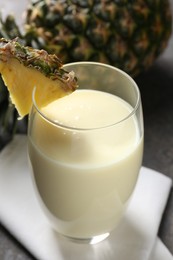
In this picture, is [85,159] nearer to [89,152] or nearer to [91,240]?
[89,152]

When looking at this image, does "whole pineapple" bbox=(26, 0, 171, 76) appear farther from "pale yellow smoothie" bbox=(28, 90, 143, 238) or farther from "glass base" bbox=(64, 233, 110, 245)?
"glass base" bbox=(64, 233, 110, 245)

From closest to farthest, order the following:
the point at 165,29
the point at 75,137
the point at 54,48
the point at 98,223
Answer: the point at 75,137
the point at 98,223
the point at 54,48
the point at 165,29

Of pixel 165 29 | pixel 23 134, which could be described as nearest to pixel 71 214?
pixel 23 134

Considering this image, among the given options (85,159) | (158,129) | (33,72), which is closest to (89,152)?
(85,159)

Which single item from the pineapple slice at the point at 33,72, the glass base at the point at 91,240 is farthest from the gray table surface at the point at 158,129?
the pineapple slice at the point at 33,72

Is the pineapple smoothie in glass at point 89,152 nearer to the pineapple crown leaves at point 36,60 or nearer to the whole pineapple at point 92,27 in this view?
the pineapple crown leaves at point 36,60

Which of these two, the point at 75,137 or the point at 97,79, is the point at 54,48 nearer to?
the point at 97,79

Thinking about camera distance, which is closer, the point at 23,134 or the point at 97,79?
the point at 97,79
